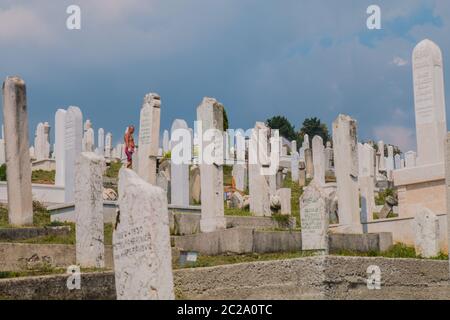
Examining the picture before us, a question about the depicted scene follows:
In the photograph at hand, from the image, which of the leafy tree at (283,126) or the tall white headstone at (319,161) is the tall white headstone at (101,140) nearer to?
the tall white headstone at (319,161)

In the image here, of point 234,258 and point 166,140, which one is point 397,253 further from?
point 166,140

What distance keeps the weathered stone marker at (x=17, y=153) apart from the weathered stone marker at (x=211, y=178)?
11.5ft

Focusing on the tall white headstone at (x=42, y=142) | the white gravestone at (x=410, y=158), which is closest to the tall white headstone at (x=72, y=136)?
the tall white headstone at (x=42, y=142)

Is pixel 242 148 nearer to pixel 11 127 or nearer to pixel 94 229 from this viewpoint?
pixel 11 127

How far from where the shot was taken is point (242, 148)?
4497cm

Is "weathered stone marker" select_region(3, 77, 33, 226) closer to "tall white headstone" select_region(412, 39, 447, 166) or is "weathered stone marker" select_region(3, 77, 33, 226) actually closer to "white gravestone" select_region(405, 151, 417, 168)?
"tall white headstone" select_region(412, 39, 447, 166)

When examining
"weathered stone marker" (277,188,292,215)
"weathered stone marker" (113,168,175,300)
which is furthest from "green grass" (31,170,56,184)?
"weathered stone marker" (113,168,175,300)

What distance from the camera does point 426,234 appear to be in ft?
54.9

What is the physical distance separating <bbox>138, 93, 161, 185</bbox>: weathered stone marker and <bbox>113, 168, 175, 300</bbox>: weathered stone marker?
39.1 ft

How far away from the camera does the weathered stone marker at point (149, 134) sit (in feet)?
67.7

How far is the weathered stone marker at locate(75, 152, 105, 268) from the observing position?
1421 cm

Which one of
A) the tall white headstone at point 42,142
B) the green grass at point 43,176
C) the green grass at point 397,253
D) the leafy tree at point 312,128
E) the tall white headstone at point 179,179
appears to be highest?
the leafy tree at point 312,128

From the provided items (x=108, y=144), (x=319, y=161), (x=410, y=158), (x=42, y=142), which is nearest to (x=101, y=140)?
(x=108, y=144)
